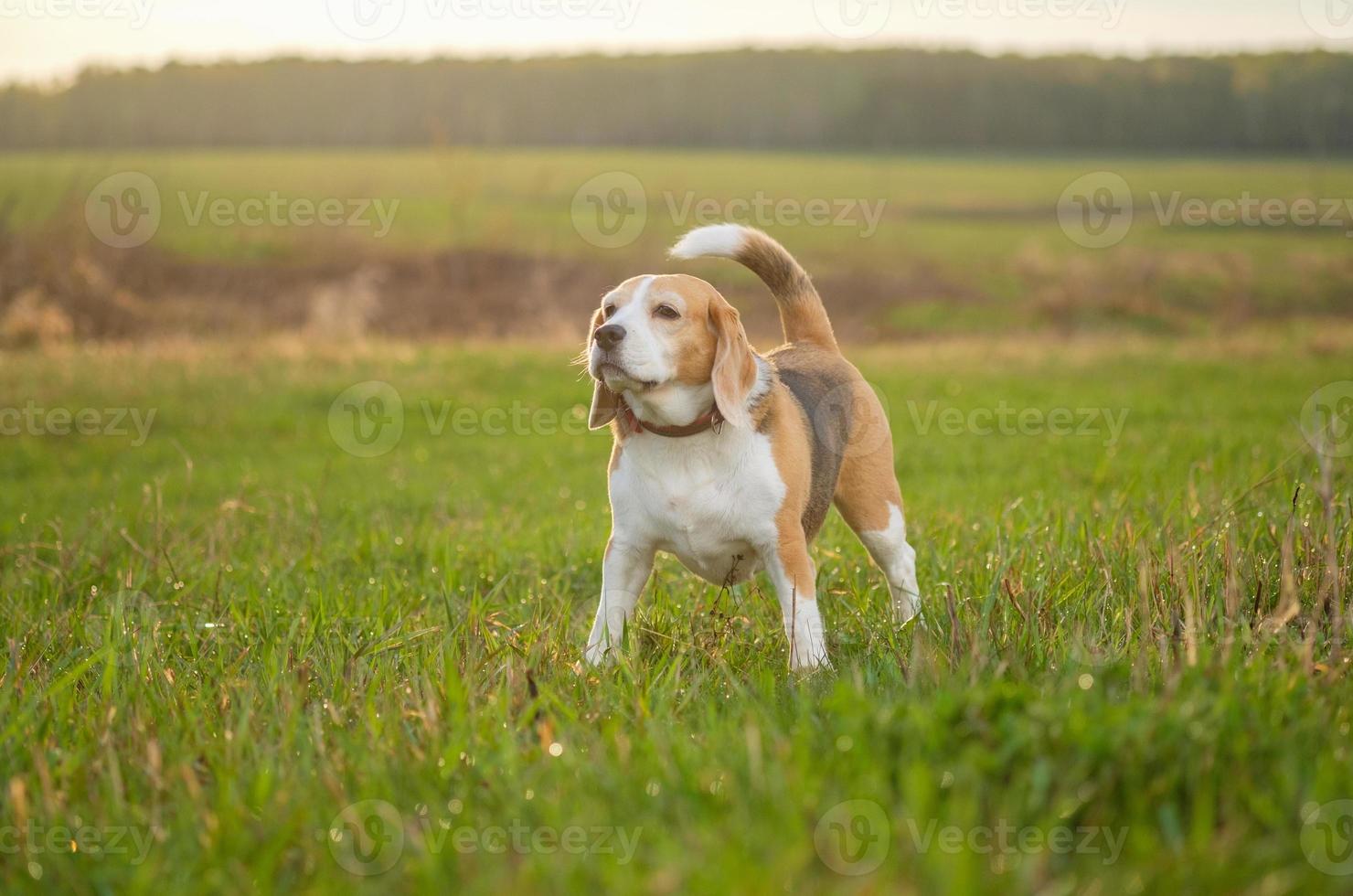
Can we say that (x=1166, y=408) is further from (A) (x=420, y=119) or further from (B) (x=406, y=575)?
(A) (x=420, y=119)

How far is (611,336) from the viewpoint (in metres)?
4.11

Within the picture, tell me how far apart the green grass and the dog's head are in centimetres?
95

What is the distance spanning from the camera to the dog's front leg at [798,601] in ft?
13.5

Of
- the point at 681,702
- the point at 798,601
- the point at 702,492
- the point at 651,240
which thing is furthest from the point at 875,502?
the point at 651,240

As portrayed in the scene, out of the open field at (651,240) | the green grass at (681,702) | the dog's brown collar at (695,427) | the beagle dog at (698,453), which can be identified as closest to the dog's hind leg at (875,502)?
the green grass at (681,702)

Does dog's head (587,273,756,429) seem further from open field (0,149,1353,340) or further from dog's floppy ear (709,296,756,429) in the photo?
open field (0,149,1353,340)

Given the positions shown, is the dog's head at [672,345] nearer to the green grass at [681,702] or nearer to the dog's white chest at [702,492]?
the dog's white chest at [702,492]

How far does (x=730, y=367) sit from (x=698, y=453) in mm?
359

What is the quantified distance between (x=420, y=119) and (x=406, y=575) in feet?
218

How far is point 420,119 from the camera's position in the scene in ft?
222

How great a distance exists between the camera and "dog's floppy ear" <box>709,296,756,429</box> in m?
4.22

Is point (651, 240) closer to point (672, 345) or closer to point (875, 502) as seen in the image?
point (875, 502)

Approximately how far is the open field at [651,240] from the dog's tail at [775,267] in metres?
12.2

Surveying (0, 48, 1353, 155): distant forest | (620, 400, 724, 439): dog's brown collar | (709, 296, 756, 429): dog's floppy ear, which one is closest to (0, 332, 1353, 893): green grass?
(620, 400, 724, 439): dog's brown collar
